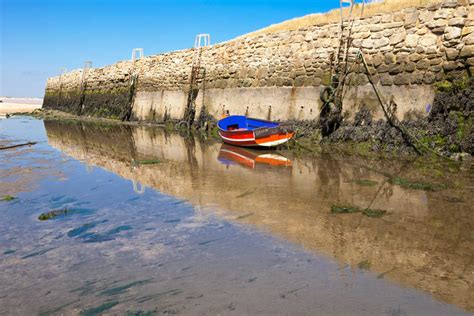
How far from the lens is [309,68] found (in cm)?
1578

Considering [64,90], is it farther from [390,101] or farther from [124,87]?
[390,101]

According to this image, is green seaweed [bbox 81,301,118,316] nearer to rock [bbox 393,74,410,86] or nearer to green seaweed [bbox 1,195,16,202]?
green seaweed [bbox 1,195,16,202]

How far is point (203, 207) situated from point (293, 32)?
485 inches

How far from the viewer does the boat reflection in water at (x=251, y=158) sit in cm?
1129

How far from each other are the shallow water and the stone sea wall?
11.9ft

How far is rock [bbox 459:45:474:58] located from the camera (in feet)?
35.1

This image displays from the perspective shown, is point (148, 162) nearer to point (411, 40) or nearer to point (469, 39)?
point (411, 40)

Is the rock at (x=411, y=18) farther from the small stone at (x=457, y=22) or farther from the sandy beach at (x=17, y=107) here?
the sandy beach at (x=17, y=107)

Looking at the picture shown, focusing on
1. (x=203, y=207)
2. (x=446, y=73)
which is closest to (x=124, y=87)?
(x=446, y=73)

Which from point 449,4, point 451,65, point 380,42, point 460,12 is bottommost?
point 451,65

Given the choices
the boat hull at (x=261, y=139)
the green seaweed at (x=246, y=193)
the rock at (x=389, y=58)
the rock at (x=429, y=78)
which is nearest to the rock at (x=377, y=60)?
the rock at (x=389, y=58)

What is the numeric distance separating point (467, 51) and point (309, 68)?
5989 millimetres

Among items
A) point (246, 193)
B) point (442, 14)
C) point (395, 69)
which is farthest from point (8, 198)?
point (442, 14)

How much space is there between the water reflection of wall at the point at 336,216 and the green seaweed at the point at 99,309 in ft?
7.68
